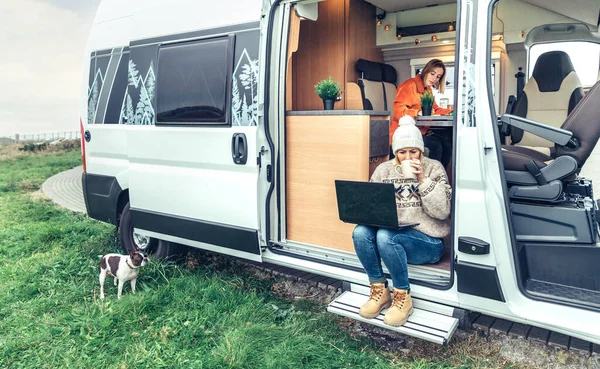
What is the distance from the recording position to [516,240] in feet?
9.14

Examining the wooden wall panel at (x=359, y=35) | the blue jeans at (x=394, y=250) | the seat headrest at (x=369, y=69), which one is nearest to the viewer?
the blue jeans at (x=394, y=250)

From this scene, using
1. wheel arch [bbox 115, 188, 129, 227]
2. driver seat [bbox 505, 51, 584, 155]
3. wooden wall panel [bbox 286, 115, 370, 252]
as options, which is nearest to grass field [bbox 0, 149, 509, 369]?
wheel arch [bbox 115, 188, 129, 227]

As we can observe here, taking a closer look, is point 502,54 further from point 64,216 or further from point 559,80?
point 64,216

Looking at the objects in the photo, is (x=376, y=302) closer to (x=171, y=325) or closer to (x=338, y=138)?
(x=338, y=138)

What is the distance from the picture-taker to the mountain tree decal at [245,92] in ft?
11.6

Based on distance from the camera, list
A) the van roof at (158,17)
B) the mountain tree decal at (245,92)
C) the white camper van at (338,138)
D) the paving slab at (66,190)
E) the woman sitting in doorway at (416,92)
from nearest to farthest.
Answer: the white camper van at (338,138) → the mountain tree decal at (245,92) → the van roof at (158,17) → the woman sitting in doorway at (416,92) → the paving slab at (66,190)

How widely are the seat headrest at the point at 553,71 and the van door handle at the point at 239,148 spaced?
269 centimetres

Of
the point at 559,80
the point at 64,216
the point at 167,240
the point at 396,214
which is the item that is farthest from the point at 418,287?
the point at 64,216

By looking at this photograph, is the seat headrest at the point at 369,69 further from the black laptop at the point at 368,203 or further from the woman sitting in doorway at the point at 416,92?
the black laptop at the point at 368,203

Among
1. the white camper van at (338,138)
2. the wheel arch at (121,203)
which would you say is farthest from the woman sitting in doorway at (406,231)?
the wheel arch at (121,203)

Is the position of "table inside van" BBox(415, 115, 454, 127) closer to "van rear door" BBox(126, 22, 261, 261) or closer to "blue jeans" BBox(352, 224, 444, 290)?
"blue jeans" BBox(352, 224, 444, 290)

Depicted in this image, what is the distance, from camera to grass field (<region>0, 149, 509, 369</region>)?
299cm

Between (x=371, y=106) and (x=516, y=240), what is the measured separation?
2978mm

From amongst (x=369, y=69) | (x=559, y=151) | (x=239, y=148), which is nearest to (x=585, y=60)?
(x=559, y=151)
